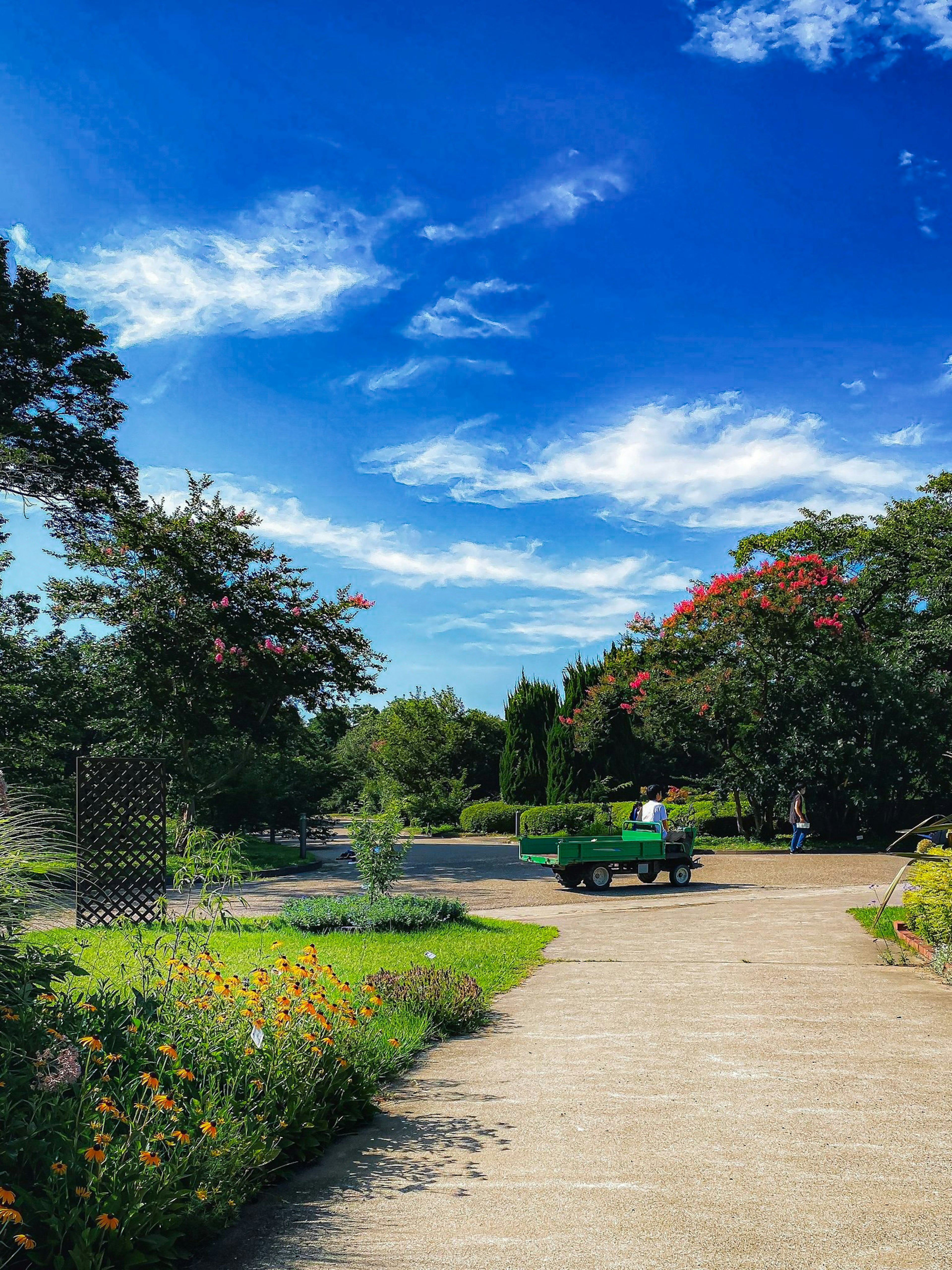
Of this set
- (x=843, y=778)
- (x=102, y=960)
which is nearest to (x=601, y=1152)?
(x=102, y=960)

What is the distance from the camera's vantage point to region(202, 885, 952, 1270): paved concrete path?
3174 millimetres

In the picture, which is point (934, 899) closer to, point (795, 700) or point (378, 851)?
point (378, 851)

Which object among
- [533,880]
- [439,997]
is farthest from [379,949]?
→ [533,880]

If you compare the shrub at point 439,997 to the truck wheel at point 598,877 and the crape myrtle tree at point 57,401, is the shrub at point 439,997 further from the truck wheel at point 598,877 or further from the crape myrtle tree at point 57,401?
the crape myrtle tree at point 57,401

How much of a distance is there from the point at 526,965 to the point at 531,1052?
132 inches

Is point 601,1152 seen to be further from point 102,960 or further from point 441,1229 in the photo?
point 102,960

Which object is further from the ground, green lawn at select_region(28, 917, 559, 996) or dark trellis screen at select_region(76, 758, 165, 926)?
dark trellis screen at select_region(76, 758, 165, 926)

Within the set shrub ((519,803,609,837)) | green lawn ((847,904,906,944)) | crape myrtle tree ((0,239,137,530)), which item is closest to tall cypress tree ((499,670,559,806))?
shrub ((519,803,609,837))

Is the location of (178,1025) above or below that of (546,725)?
below

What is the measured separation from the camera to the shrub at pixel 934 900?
8.32m

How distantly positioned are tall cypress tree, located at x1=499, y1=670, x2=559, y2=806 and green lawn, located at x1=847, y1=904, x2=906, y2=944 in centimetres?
2133

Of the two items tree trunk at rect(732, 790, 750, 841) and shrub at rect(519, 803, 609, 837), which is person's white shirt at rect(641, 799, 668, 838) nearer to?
shrub at rect(519, 803, 609, 837)

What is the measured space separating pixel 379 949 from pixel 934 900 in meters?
5.15

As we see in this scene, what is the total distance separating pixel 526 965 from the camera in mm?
9008
